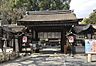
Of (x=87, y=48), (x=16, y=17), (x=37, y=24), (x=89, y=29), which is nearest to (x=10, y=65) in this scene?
(x=87, y=48)

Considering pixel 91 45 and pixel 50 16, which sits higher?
pixel 50 16

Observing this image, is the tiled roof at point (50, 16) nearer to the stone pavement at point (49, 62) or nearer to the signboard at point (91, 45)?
the stone pavement at point (49, 62)

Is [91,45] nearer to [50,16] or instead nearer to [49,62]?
[49,62]

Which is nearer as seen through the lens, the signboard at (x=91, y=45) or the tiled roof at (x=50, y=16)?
the signboard at (x=91, y=45)

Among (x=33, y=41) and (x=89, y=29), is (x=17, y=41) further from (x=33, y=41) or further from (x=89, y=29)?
(x=89, y=29)

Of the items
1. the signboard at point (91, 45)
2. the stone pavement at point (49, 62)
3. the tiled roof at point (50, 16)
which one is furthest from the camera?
the tiled roof at point (50, 16)

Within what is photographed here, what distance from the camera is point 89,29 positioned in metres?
30.8

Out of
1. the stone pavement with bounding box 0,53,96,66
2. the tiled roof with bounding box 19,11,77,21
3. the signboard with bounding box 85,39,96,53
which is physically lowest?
the stone pavement with bounding box 0,53,96,66

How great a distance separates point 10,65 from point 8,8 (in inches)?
1546

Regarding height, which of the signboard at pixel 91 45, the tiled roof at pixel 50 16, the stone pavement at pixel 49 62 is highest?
the tiled roof at pixel 50 16

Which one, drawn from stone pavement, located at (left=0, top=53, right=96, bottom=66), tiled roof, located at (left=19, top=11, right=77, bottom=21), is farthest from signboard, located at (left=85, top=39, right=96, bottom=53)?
tiled roof, located at (left=19, top=11, right=77, bottom=21)

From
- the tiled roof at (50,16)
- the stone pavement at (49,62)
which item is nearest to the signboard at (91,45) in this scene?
the stone pavement at (49,62)

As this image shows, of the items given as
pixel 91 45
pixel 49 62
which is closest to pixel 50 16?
pixel 91 45

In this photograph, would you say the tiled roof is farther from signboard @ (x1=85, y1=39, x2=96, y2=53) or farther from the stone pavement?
signboard @ (x1=85, y1=39, x2=96, y2=53)
